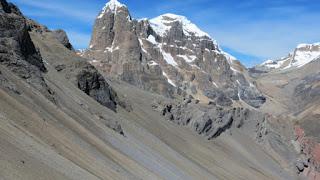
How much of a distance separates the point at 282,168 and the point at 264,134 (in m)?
19.2

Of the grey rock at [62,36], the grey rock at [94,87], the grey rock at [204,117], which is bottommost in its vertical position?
the grey rock at [204,117]

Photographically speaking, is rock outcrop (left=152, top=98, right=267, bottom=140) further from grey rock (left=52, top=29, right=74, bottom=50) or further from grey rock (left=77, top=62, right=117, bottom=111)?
grey rock (left=77, top=62, right=117, bottom=111)

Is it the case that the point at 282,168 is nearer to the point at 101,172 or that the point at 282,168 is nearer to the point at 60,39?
the point at 60,39

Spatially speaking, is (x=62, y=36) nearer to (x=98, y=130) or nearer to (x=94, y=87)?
(x=94, y=87)

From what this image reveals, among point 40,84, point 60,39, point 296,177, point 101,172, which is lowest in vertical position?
point 296,177

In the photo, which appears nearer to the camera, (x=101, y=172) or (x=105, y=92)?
(x=101, y=172)

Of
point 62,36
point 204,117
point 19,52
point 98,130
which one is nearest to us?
point 98,130

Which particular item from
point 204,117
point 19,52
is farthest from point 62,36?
point 204,117

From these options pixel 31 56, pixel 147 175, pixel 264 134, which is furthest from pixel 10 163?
pixel 264 134

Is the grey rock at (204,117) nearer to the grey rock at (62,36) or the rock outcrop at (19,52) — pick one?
the grey rock at (62,36)

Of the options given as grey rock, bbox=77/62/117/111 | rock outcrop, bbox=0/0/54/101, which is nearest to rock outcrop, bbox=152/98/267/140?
grey rock, bbox=77/62/117/111

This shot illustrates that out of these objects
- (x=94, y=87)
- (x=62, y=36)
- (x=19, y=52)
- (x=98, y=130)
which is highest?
(x=62, y=36)

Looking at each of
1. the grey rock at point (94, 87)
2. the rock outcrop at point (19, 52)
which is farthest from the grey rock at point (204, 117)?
the rock outcrop at point (19, 52)

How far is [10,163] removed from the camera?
3138 cm
